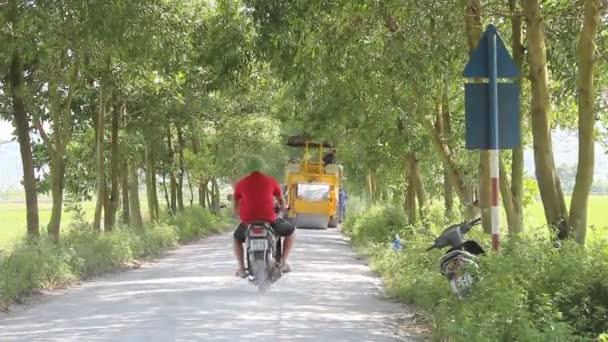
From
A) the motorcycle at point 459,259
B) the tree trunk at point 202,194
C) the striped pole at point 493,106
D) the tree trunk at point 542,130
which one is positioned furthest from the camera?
the tree trunk at point 202,194

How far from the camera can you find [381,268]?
1745 cm

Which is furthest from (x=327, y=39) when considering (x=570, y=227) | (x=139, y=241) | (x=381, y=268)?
(x=139, y=241)

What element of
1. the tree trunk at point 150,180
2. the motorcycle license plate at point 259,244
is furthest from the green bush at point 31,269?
the tree trunk at point 150,180

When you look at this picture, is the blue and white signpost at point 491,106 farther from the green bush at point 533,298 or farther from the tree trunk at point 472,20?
the tree trunk at point 472,20

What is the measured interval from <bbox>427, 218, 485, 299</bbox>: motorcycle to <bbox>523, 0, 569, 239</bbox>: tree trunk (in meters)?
0.99

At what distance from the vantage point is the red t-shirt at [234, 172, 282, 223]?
12.0 meters

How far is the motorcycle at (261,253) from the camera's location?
38.7 ft

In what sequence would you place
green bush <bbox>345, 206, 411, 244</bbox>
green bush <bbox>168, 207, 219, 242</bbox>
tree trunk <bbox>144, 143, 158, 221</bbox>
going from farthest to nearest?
green bush <bbox>168, 207, 219, 242</bbox> < tree trunk <bbox>144, 143, 158, 221</bbox> < green bush <bbox>345, 206, 411, 244</bbox>

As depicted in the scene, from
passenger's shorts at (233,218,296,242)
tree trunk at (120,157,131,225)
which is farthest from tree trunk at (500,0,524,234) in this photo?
tree trunk at (120,157,131,225)

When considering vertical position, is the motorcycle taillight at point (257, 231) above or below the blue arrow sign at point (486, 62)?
below

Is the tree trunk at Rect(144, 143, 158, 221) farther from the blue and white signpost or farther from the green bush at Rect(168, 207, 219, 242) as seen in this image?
the blue and white signpost

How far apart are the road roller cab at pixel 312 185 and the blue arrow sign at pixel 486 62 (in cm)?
3106

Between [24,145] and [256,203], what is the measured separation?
6530 millimetres

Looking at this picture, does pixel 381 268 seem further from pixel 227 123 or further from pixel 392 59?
pixel 227 123
